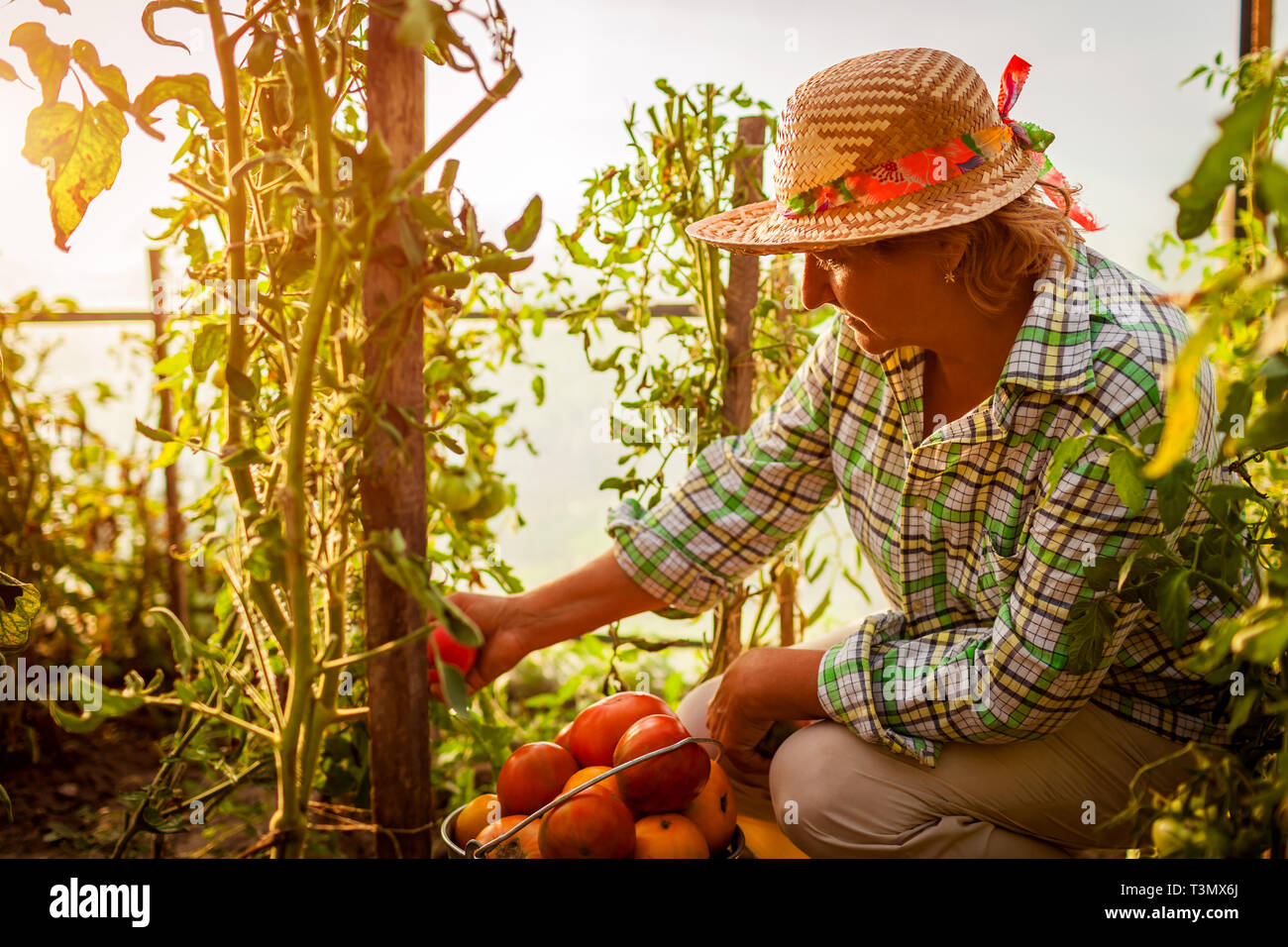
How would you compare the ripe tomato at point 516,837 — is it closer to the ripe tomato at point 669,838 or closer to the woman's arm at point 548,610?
the ripe tomato at point 669,838

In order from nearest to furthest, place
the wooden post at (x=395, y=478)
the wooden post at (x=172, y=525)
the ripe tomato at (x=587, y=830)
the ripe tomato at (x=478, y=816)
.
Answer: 1. the wooden post at (x=395, y=478)
2. the ripe tomato at (x=587, y=830)
3. the ripe tomato at (x=478, y=816)
4. the wooden post at (x=172, y=525)

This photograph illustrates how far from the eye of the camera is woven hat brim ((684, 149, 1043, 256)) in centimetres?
104

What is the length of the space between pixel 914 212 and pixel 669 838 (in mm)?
731

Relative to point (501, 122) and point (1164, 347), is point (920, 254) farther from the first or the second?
point (501, 122)

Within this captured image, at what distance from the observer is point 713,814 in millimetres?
1125

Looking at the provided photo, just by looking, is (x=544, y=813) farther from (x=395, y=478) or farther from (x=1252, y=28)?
(x=1252, y=28)

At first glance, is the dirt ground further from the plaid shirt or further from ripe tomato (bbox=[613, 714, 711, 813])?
the plaid shirt

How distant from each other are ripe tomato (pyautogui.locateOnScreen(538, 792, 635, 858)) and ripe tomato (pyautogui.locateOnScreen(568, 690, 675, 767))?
0.60 feet

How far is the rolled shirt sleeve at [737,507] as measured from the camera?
135 cm

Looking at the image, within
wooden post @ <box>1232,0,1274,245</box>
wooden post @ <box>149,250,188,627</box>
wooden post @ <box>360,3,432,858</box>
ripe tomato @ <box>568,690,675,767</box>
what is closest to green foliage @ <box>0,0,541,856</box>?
wooden post @ <box>360,3,432,858</box>

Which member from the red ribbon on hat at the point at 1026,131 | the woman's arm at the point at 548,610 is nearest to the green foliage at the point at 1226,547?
the red ribbon on hat at the point at 1026,131

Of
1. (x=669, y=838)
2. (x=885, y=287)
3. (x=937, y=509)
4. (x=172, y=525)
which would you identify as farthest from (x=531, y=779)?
(x=172, y=525)

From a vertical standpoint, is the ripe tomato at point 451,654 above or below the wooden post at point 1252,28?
below

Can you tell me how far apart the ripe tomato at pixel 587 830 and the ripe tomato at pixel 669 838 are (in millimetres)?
35
